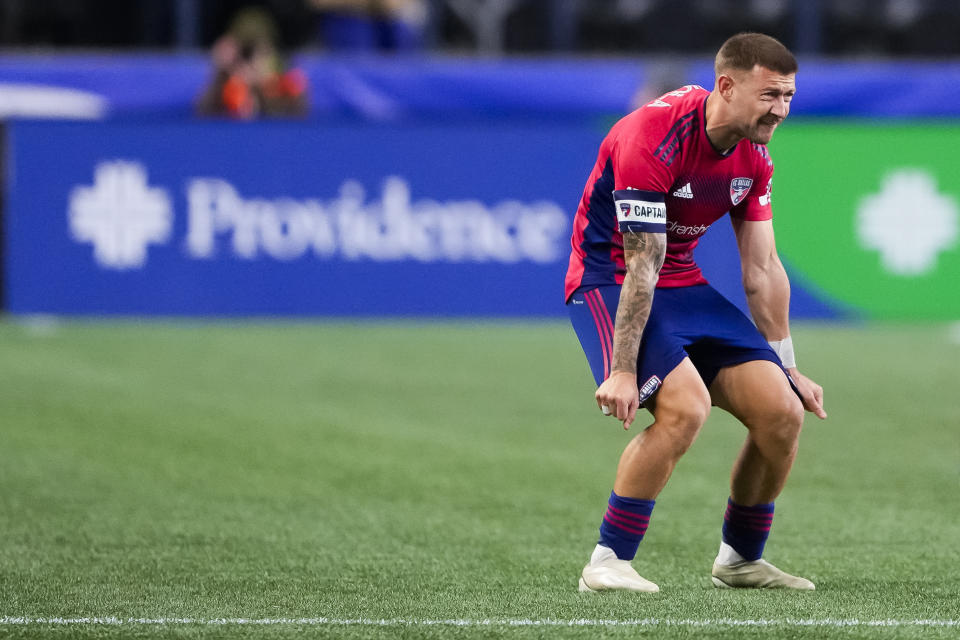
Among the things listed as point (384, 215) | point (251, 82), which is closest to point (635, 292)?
point (384, 215)

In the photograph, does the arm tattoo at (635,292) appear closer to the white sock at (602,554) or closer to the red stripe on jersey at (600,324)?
the red stripe on jersey at (600,324)

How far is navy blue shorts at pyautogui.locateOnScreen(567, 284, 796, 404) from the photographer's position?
5.28 meters

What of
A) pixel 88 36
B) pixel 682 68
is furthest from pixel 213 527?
pixel 88 36

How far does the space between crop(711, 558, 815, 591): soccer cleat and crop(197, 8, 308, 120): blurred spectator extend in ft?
35.2

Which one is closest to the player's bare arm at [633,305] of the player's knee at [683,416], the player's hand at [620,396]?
the player's hand at [620,396]

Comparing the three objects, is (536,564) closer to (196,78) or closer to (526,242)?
(526,242)

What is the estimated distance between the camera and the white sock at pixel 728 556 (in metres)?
5.50

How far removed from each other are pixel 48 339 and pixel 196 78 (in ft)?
12.5

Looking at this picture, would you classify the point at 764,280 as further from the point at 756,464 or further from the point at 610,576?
the point at 610,576

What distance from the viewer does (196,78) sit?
16.1 meters

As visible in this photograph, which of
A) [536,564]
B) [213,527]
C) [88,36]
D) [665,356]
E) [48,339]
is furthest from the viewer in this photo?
[88,36]

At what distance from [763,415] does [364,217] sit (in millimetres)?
9344

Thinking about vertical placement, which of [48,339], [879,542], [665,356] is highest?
[665,356]

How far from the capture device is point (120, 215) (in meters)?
14.3
